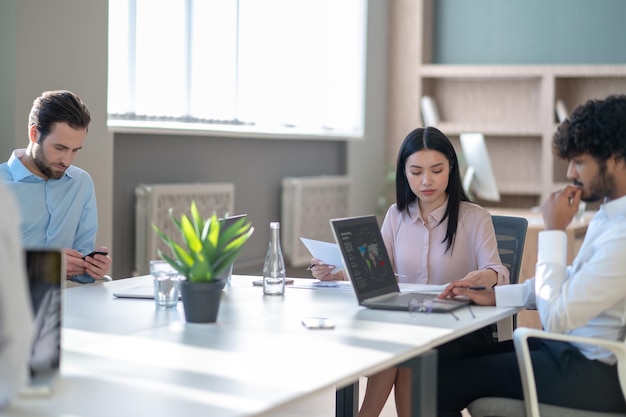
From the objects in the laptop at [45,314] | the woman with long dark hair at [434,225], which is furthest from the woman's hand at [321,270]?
the laptop at [45,314]

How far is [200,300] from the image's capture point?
2418 millimetres

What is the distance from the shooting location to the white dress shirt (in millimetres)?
2395

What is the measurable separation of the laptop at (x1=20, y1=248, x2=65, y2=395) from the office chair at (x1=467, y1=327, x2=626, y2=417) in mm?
1162

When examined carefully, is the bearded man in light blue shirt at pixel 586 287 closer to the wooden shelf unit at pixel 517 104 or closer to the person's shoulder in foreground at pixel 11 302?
the person's shoulder in foreground at pixel 11 302

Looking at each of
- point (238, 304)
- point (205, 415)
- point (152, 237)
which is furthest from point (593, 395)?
point (152, 237)

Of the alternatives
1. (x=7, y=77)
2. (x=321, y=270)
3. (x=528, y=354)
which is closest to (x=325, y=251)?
(x=321, y=270)

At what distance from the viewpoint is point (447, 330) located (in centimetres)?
238

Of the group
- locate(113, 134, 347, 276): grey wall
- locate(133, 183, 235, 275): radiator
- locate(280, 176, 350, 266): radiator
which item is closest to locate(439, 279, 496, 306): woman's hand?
locate(133, 183, 235, 275): radiator

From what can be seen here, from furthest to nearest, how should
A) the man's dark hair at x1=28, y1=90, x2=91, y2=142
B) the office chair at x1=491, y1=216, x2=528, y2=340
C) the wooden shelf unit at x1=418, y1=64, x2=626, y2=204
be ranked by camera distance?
the wooden shelf unit at x1=418, y1=64, x2=626, y2=204 → the office chair at x1=491, y1=216, x2=528, y2=340 → the man's dark hair at x1=28, y1=90, x2=91, y2=142

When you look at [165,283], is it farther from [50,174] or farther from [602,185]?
[602,185]

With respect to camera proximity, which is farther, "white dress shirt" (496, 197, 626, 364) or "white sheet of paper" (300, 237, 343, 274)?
"white sheet of paper" (300, 237, 343, 274)

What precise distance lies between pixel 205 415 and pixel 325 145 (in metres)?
5.37

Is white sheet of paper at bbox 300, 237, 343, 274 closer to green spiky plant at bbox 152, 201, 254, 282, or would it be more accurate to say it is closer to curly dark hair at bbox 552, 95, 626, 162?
green spiky plant at bbox 152, 201, 254, 282

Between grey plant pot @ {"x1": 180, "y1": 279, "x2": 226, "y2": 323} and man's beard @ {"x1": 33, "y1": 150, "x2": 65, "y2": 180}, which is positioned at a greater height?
man's beard @ {"x1": 33, "y1": 150, "x2": 65, "y2": 180}
